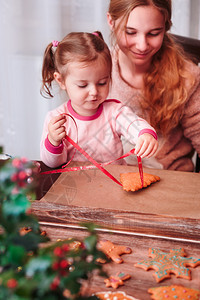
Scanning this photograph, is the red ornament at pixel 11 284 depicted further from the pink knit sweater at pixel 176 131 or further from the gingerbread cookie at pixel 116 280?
the pink knit sweater at pixel 176 131

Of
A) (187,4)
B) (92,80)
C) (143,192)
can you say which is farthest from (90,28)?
(143,192)

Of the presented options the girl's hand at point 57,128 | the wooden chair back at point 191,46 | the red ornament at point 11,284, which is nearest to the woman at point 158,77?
the wooden chair back at point 191,46

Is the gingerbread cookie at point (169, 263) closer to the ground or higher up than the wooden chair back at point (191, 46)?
closer to the ground

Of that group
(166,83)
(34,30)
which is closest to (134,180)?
(166,83)

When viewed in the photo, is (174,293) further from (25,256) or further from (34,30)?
(34,30)

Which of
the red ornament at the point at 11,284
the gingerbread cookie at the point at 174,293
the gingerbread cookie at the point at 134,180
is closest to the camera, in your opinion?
the red ornament at the point at 11,284

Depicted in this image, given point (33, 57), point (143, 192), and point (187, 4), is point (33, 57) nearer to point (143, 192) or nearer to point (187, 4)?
point (187, 4)

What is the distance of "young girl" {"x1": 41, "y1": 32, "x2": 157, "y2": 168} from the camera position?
2.94ft

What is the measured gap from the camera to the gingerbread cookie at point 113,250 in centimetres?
62

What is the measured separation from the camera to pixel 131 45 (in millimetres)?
1029

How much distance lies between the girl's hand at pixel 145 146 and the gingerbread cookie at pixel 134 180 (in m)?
0.06

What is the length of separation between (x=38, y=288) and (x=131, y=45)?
2.83 feet

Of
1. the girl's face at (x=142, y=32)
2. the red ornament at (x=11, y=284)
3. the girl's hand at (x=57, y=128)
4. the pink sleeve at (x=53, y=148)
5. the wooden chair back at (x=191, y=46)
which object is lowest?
the pink sleeve at (x=53, y=148)

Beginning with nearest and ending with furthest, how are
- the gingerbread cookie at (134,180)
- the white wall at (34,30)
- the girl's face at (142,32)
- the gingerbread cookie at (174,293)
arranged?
the gingerbread cookie at (174,293) → the gingerbread cookie at (134,180) → the girl's face at (142,32) → the white wall at (34,30)
